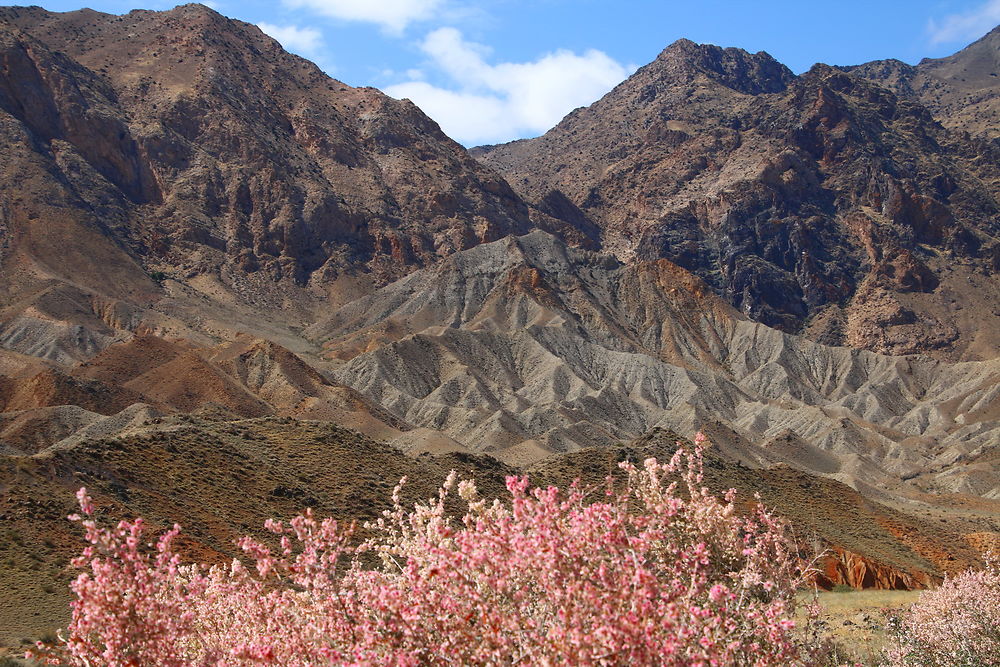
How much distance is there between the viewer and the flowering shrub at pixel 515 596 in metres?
8.08

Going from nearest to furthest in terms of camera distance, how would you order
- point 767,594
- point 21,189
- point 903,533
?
point 767,594
point 903,533
point 21,189

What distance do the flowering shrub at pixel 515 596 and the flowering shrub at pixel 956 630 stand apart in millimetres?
7984

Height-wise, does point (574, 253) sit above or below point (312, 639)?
above

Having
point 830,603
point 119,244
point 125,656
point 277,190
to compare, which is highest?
point 277,190

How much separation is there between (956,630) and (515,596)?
41.1 ft

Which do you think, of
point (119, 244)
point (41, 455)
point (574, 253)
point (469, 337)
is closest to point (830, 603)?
point (41, 455)

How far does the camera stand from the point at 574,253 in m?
182

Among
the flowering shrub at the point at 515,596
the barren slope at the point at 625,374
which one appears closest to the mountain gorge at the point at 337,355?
the barren slope at the point at 625,374

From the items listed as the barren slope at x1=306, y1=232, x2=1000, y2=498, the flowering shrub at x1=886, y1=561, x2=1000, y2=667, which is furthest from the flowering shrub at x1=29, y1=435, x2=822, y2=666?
the barren slope at x1=306, y1=232, x2=1000, y2=498

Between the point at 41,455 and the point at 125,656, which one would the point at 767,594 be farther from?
the point at 41,455

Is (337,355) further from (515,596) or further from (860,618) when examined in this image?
(515,596)

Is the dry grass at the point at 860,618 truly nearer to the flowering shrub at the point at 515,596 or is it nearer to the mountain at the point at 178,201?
the flowering shrub at the point at 515,596

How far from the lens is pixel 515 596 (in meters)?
8.80

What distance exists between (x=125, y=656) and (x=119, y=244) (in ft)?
504
